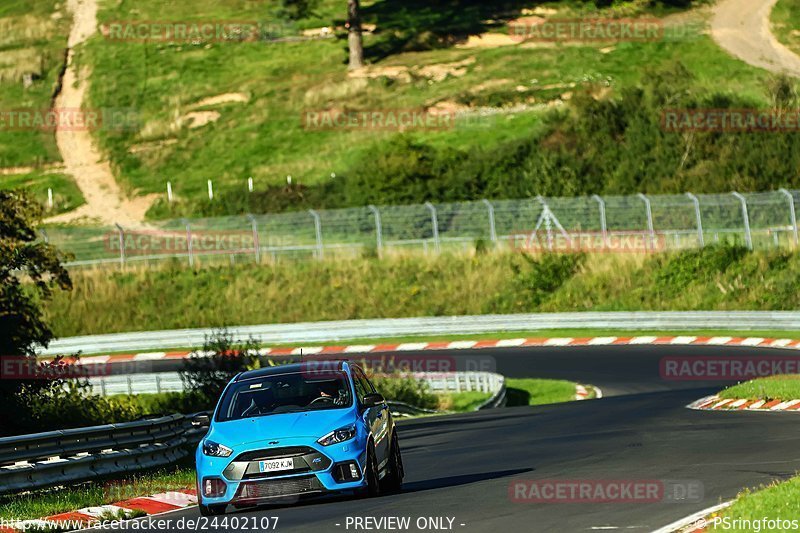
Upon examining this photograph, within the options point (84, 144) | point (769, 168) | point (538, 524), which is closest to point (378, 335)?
point (769, 168)

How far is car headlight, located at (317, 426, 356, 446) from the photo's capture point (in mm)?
13242

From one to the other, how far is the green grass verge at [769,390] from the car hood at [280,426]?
11.6 metres

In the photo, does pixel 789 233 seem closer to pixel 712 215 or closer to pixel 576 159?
pixel 712 215

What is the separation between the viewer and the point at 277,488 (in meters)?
13.1

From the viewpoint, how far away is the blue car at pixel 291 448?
43.2 ft

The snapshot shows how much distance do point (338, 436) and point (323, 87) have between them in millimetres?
73622

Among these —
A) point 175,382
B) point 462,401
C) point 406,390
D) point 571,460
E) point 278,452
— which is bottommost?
point 462,401

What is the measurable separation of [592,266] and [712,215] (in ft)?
14.9

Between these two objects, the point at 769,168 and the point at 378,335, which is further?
the point at 769,168

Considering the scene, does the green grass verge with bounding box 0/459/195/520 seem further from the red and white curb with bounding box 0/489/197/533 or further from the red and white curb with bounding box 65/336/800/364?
the red and white curb with bounding box 65/336/800/364

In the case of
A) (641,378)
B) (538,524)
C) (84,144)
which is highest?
(84,144)

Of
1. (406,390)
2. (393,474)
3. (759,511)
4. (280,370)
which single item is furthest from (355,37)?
(759,511)

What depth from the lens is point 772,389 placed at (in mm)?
23938

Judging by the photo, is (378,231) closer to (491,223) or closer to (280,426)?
(491,223)
